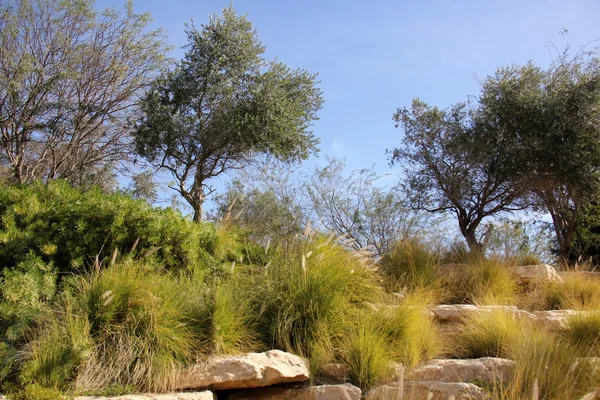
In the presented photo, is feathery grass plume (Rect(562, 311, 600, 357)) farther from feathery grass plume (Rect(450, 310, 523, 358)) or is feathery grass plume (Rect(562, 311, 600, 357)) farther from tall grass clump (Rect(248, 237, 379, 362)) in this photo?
tall grass clump (Rect(248, 237, 379, 362))

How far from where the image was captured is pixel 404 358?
18.4ft

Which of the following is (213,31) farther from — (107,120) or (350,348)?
(350,348)

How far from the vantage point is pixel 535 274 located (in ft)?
30.1

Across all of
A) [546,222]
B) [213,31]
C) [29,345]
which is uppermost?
[213,31]

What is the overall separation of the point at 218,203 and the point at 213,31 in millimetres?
7341

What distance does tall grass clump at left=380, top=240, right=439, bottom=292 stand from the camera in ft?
26.5

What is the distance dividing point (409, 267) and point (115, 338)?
4.97 meters

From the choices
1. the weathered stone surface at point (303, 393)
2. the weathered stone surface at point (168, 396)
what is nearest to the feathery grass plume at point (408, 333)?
the weathered stone surface at point (303, 393)

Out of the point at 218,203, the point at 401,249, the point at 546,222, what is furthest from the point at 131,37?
the point at 546,222

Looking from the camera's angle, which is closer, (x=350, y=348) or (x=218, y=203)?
(x=350, y=348)

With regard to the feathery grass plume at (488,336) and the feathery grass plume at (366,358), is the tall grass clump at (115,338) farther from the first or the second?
the feathery grass plume at (488,336)

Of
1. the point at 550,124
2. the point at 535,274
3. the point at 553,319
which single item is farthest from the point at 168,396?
the point at 550,124

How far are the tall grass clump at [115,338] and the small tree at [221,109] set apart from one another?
761cm

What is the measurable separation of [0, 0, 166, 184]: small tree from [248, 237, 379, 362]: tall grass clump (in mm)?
9640
